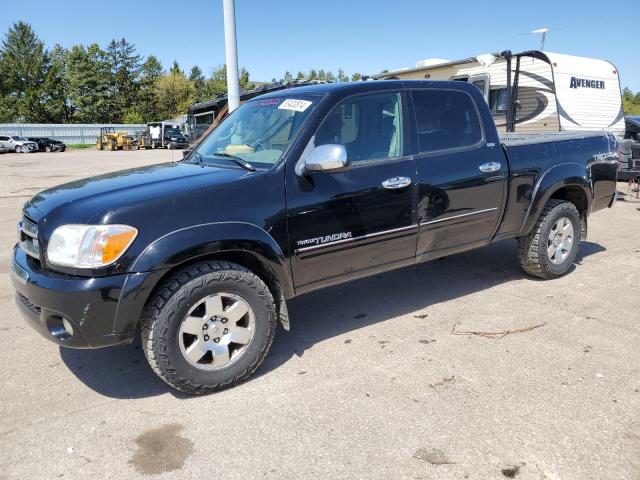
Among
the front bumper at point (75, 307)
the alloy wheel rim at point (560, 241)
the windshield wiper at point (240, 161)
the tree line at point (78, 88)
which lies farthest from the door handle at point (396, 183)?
the tree line at point (78, 88)

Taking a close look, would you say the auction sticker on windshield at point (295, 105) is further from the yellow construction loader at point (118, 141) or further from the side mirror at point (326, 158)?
the yellow construction loader at point (118, 141)

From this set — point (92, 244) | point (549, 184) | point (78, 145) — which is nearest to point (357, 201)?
point (92, 244)

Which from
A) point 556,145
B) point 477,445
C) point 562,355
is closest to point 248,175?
point 477,445

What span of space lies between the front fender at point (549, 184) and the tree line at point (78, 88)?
6313cm

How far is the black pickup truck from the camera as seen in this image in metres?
2.86

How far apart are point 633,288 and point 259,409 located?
3.95 metres

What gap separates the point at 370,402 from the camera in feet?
10.0

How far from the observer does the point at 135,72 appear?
7712 centimetres

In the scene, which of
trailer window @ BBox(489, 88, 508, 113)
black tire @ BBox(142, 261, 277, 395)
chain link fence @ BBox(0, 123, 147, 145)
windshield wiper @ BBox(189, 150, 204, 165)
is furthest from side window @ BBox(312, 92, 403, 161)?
chain link fence @ BBox(0, 123, 147, 145)

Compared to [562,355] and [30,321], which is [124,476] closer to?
[30,321]

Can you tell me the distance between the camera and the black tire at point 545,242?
195 inches

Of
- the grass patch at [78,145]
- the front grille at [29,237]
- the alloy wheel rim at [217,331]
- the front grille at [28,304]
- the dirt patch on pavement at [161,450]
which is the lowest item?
the dirt patch on pavement at [161,450]

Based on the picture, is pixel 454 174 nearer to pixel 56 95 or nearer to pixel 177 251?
pixel 177 251

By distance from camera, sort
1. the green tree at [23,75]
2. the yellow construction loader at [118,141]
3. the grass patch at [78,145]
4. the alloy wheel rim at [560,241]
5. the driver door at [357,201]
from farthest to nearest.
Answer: the green tree at [23,75] → the grass patch at [78,145] → the yellow construction loader at [118,141] → the alloy wheel rim at [560,241] → the driver door at [357,201]
